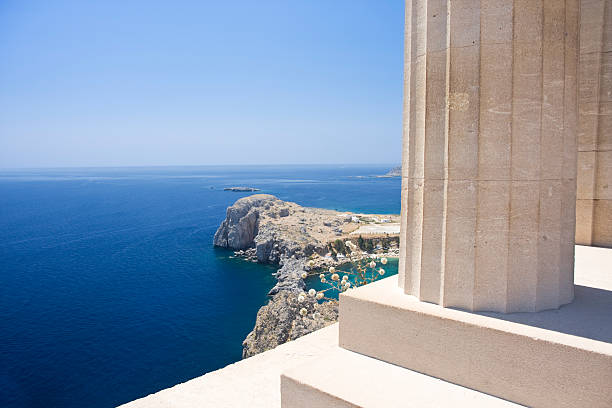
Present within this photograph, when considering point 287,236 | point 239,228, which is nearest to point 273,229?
point 287,236

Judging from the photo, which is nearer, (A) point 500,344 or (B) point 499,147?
(A) point 500,344

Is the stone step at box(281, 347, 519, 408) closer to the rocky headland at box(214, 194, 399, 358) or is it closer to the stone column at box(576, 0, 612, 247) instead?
the stone column at box(576, 0, 612, 247)

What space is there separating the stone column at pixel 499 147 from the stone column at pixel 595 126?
458 centimetres

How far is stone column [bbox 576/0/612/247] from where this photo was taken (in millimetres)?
7816

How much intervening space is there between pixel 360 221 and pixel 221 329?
143 ft

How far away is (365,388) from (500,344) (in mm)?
1320

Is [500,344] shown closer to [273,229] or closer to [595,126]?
[595,126]

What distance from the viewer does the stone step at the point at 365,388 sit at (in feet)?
12.2

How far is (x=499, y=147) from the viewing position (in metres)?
4.11

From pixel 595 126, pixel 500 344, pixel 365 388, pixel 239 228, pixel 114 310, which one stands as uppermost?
pixel 595 126

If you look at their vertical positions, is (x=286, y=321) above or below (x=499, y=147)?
below

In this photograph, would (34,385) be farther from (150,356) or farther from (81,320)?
(81,320)

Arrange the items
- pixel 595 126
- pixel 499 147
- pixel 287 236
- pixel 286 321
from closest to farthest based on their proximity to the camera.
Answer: pixel 499 147 → pixel 595 126 → pixel 286 321 → pixel 287 236

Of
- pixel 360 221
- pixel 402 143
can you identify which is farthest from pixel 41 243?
pixel 402 143
